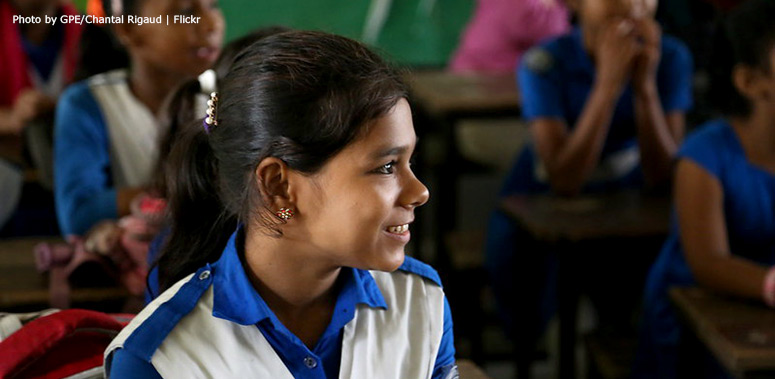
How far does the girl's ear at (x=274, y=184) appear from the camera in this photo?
1.12 m

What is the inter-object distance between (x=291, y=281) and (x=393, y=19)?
13.0 feet

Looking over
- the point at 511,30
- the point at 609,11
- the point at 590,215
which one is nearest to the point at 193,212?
the point at 590,215

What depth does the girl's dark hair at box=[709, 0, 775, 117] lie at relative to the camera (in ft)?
6.48

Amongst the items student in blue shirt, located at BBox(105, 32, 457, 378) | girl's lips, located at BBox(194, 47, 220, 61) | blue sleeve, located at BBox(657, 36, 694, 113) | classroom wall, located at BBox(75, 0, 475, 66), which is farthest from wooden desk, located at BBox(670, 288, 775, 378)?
classroom wall, located at BBox(75, 0, 475, 66)

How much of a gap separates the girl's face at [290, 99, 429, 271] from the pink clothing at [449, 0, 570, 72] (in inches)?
114

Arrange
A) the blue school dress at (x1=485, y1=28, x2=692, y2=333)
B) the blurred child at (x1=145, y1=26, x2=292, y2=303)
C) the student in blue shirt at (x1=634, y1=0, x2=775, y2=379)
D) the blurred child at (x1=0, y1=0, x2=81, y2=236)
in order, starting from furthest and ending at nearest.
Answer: the blue school dress at (x1=485, y1=28, x2=692, y2=333), the blurred child at (x1=0, y1=0, x2=81, y2=236), the student in blue shirt at (x1=634, y1=0, x2=775, y2=379), the blurred child at (x1=145, y1=26, x2=292, y2=303)

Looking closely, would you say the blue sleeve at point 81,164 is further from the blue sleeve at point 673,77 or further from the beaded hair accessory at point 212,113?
the blue sleeve at point 673,77

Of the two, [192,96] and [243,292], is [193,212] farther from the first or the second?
[192,96]

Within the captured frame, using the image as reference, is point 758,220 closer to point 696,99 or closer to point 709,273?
point 709,273

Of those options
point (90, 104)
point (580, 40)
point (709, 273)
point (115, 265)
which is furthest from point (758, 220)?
point (90, 104)

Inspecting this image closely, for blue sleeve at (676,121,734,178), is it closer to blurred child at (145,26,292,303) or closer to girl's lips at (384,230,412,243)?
blurred child at (145,26,292,303)

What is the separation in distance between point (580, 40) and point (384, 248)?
1.74m

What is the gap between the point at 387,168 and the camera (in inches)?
43.9

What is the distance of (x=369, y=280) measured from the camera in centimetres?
124
